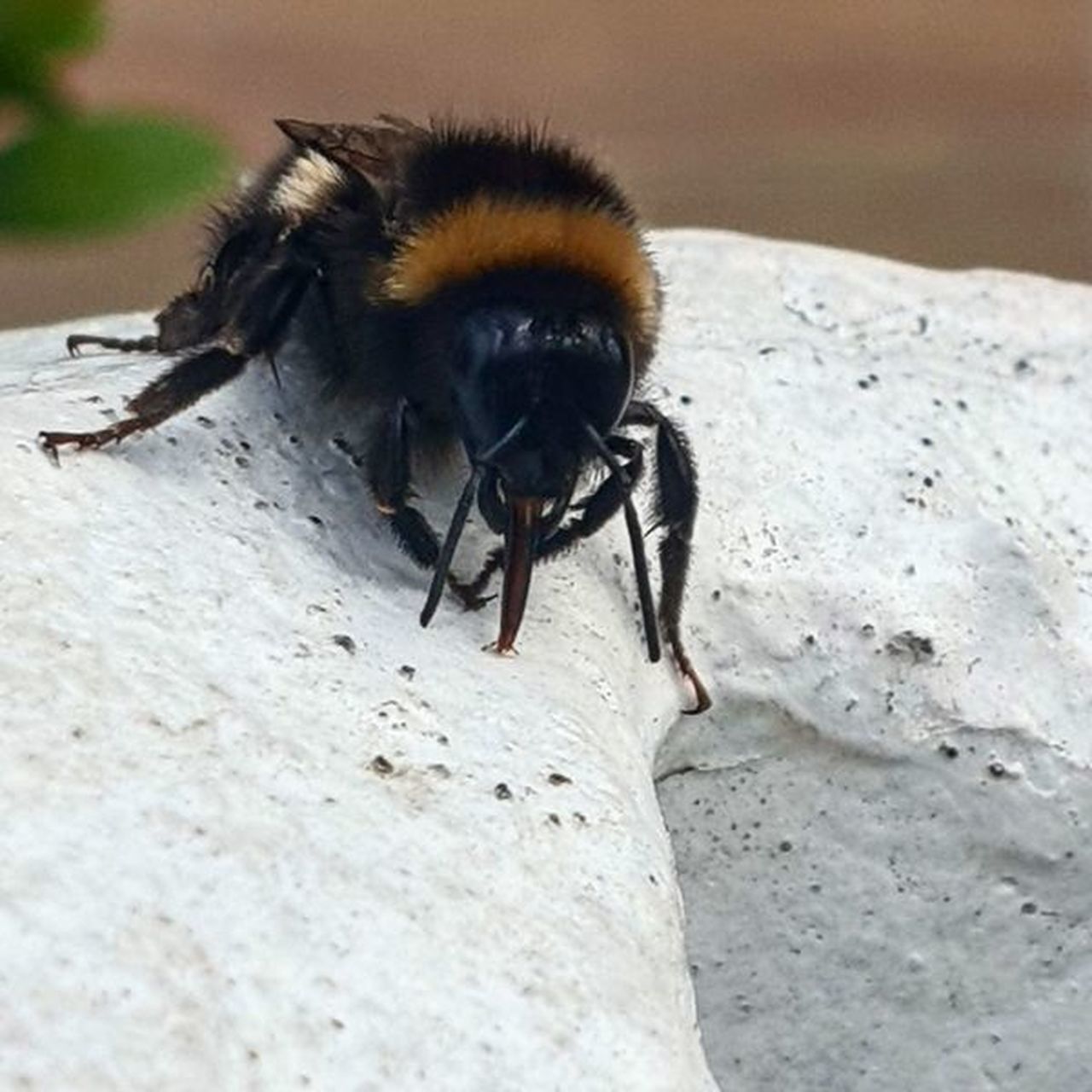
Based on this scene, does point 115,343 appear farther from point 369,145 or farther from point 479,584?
point 479,584

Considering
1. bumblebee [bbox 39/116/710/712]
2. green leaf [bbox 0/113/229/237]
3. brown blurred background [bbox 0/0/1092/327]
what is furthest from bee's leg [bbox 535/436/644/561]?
brown blurred background [bbox 0/0/1092/327]

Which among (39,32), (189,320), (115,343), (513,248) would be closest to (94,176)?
(39,32)

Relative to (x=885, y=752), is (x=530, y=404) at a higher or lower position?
higher

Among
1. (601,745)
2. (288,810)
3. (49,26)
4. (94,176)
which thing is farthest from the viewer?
(94,176)

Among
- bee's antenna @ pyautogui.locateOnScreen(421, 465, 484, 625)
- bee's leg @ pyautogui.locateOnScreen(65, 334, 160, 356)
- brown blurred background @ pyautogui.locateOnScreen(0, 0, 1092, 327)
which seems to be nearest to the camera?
bee's antenna @ pyautogui.locateOnScreen(421, 465, 484, 625)

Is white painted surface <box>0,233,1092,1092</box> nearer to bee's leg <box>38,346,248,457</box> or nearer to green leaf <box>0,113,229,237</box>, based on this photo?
bee's leg <box>38,346,248,457</box>

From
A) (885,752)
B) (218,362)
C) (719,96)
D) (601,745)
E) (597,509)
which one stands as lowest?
(885,752)

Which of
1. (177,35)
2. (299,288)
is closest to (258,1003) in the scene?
(299,288)
